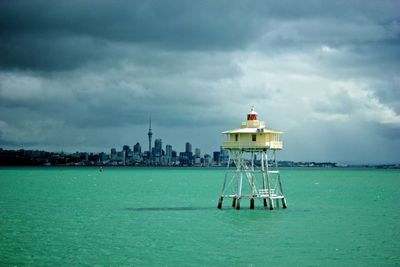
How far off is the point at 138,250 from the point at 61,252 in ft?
13.2

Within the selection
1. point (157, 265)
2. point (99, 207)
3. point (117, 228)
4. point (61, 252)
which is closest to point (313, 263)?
point (157, 265)

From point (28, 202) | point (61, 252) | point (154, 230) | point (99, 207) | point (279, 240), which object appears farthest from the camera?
point (28, 202)

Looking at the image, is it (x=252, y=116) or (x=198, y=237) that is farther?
(x=252, y=116)

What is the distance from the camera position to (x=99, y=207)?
6550cm

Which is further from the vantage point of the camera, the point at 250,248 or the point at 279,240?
the point at 279,240

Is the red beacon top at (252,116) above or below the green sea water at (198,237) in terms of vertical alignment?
above

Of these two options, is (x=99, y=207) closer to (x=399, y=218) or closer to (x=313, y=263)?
(x=399, y=218)

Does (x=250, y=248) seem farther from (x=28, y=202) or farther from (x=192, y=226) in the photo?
(x=28, y=202)

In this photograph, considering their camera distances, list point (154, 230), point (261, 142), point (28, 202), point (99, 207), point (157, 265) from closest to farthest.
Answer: point (157, 265) → point (154, 230) → point (261, 142) → point (99, 207) → point (28, 202)

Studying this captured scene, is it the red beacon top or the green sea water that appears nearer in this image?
the green sea water

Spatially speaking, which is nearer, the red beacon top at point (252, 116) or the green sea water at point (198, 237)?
the green sea water at point (198, 237)

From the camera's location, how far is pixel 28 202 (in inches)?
2817

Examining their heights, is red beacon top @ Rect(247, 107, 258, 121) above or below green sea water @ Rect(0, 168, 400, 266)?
above

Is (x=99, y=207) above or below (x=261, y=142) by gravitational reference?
below
